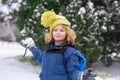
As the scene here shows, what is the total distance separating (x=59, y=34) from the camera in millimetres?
4719

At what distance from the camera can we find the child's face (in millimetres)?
4727

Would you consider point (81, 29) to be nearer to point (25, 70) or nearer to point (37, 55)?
point (25, 70)

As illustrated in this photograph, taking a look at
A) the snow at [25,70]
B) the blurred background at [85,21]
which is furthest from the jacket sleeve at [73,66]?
the blurred background at [85,21]

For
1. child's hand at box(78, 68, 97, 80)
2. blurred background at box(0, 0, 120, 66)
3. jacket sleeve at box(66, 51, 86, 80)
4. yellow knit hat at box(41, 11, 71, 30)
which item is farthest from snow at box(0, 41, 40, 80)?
child's hand at box(78, 68, 97, 80)

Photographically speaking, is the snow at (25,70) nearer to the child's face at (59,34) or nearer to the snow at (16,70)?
the snow at (16,70)

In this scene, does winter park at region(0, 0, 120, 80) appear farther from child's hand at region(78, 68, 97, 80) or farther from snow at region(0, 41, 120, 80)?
child's hand at region(78, 68, 97, 80)

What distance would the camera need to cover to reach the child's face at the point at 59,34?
186 inches

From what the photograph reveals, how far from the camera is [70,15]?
10.5m

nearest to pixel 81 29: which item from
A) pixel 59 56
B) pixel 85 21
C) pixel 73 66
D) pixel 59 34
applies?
pixel 85 21

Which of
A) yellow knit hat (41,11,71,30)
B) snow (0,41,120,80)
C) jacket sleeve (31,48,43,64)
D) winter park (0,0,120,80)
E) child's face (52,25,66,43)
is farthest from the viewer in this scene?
winter park (0,0,120,80)

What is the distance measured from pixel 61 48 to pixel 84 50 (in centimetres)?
601

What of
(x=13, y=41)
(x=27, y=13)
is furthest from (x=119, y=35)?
(x=13, y=41)

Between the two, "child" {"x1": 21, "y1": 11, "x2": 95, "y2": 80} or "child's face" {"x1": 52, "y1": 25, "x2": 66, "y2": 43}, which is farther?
"child's face" {"x1": 52, "y1": 25, "x2": 66, "y2": 43}

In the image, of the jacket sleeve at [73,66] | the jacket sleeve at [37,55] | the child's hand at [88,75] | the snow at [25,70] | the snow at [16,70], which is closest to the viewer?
the child's hand at [88,75]
